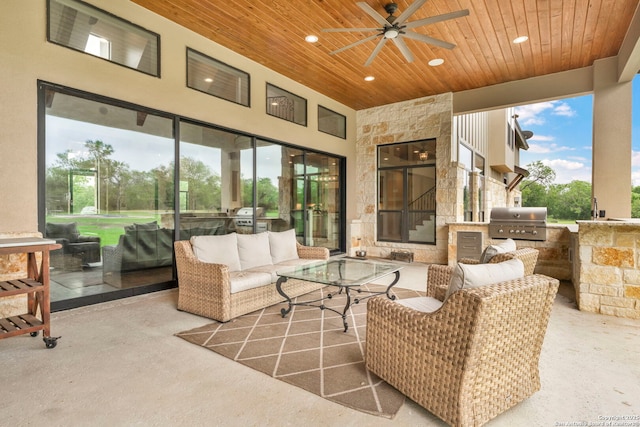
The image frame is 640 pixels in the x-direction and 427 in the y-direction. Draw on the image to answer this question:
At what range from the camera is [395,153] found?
7.38 meters

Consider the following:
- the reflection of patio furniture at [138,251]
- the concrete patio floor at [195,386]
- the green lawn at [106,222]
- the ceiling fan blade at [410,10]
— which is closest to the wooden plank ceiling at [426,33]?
the ceiling fan blade at [410,10]

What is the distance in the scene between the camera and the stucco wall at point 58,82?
2.93m

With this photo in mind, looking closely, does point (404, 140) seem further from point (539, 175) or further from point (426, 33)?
point (539, 175)

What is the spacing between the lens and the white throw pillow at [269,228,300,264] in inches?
171

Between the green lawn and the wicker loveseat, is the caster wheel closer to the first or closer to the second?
the wicker loveseat

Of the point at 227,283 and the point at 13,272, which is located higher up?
the point at 13,272

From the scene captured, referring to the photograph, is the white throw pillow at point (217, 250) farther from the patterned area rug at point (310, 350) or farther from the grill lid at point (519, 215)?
the grill lid at point (519, 215)

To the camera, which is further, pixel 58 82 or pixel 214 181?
pixel 214 181

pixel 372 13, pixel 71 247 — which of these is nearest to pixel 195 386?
pixel 71 247

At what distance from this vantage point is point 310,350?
98.8 inches

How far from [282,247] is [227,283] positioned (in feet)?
4.63

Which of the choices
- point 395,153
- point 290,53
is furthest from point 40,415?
point 395,153

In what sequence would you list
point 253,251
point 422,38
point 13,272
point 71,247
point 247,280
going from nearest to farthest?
1. point 13,272
2. point 247,280
3. point 71,247
4. point 422,38
5. point 253,251

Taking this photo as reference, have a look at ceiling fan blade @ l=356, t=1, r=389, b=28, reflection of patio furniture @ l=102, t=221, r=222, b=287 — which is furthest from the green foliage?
reflection of patio furniture @ l=102, t=221, r=222, b=287
